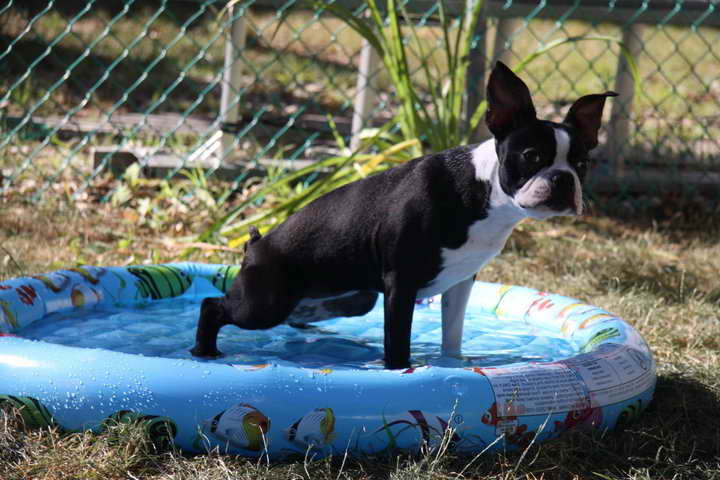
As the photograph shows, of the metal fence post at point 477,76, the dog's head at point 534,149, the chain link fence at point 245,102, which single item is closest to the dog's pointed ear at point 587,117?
the dog's head at point 534,149

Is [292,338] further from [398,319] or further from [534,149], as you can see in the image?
[534,149]

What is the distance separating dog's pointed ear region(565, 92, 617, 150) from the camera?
2656mm

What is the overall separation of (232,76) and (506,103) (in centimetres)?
337

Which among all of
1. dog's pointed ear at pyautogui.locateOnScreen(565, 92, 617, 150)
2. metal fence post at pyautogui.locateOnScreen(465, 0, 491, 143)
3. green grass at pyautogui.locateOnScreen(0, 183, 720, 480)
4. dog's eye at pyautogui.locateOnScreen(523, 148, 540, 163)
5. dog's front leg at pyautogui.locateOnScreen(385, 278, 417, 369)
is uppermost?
metal fence post at pyautogui.locateOnScreen(465, 0, 491, 143)

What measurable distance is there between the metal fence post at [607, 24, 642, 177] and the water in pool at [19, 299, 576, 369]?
2.44m

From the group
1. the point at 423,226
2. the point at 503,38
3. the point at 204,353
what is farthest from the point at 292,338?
the point at 503,38

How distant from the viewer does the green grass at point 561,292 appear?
89.5 inches

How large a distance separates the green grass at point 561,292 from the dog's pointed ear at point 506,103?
34.2 inches

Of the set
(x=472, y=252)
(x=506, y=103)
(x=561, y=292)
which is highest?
(x=506, y=103)

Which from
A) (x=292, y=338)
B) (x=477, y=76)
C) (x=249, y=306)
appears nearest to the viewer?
(x=249, y=306)

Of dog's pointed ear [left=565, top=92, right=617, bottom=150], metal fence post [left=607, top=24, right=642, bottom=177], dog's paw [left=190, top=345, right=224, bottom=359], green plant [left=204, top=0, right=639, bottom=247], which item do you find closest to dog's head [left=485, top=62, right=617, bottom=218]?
dog's pointed ear [left=565, top=92, right=617, bottom=150]

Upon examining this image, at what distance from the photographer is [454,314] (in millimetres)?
3135

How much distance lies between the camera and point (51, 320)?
135 inches

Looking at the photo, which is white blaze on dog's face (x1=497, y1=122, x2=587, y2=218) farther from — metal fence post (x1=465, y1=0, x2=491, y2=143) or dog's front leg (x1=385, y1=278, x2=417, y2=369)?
metal fence post (x1=465, y1=0, x2=491, y2=143)
